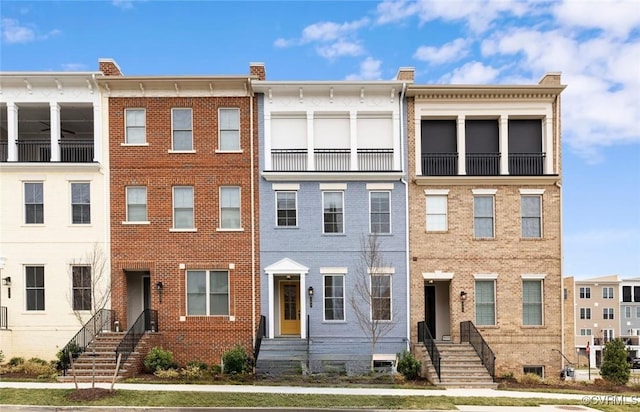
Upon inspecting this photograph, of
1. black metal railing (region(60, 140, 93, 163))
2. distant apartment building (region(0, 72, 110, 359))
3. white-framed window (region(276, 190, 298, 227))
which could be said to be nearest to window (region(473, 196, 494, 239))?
white-framed window (region(276, 190, 298, 227))

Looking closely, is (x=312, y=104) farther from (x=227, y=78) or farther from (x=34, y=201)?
(x=34, y=201)

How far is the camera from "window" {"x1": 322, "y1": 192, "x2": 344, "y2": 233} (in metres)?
20.7

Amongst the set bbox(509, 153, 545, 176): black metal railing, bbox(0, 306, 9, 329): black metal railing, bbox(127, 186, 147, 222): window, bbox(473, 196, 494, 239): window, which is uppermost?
bbox(509, 153, 545, 176): black metal railing

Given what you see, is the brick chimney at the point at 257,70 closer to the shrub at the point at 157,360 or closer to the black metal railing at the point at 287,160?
the black metal railing at the point at 287,160

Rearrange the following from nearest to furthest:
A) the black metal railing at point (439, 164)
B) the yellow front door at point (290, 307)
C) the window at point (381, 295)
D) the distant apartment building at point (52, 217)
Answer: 1. the window at point (381, 295)
2. the distant apartment building at point (52, 217)
3. the black metal railing at point (439, 164)
4. the yellow front door at point (290, 307)

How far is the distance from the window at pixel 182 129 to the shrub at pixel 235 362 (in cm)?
799

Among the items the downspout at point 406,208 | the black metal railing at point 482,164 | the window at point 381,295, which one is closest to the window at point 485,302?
the downspout at point 406,208

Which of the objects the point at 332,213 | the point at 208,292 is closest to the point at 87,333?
the point at 208,292

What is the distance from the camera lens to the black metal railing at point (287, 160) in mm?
20656

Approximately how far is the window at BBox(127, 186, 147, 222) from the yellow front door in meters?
6.05

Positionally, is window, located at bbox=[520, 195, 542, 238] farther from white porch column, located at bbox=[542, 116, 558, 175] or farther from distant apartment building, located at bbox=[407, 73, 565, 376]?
white porch column, located at bbox=[542, 116, 558, 175]

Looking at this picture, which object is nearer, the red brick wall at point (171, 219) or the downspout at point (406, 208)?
the red brick wall at point (171, 219)

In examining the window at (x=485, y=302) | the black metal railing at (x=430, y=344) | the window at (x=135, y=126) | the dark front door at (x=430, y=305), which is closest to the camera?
the black metal railing at (x=430, y=344)

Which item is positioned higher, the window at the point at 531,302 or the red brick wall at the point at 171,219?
the red brick wall at the point at 171,219
